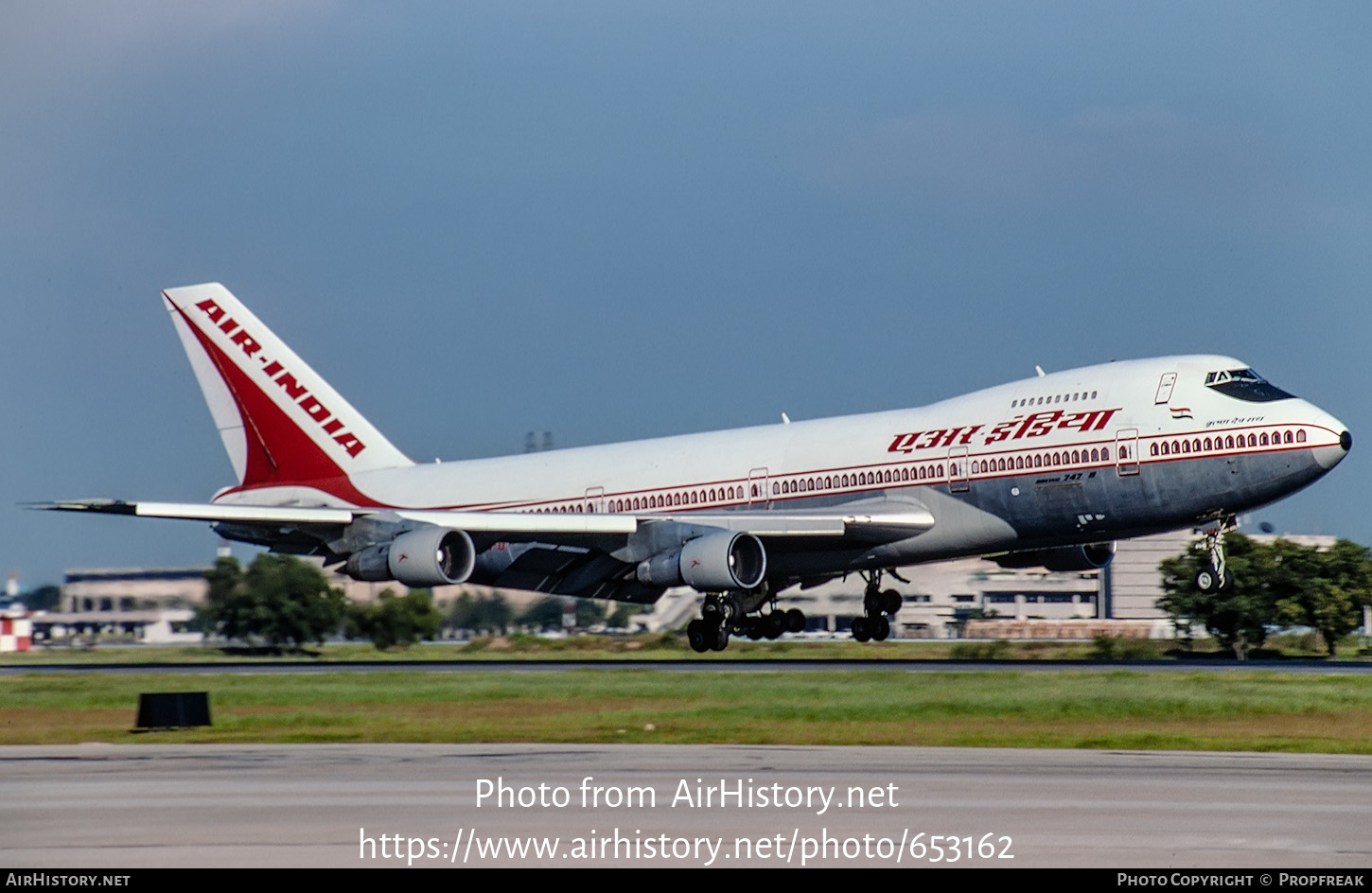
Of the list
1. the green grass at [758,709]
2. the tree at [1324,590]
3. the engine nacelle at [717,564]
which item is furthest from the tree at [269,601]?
the tree at [1324,590]

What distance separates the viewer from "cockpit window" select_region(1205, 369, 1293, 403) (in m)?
36.7

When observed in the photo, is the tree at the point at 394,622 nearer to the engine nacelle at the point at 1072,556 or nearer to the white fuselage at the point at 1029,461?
the white fuselage at the point at 1029,461

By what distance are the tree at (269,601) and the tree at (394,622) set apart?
5.39 ft

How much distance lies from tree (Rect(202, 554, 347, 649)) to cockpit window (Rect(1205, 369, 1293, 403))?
2884 centimetres

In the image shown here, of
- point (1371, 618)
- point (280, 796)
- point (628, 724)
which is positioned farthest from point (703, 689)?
point (1371, 618)

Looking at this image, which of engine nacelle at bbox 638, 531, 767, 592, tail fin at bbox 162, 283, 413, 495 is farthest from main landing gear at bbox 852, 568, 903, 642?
tail fin at bbox 162, 283, 413, 495

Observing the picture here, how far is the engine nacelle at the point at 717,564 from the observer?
39562 mm

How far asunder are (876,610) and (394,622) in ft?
62.3

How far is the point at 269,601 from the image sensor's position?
177ft

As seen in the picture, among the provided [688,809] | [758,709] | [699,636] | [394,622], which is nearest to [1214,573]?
[758,709]

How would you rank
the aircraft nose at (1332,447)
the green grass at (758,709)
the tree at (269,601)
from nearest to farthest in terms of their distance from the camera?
the green grass at (758,709), the aircraft nose at (1332,447), the tree at (269,601)

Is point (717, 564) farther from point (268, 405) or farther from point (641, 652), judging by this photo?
point (268, 405)

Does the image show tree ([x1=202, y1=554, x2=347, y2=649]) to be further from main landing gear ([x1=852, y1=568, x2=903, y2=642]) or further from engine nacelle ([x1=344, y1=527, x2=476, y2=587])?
main landing gear ([x1=852, y1=568, x2=903, y2=642])

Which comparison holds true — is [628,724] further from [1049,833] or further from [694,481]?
[694,481]
